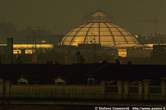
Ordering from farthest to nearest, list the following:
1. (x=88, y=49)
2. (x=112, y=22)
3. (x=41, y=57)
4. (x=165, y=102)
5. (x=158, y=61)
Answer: (x=112, y=22) < (x=88, y=49) < (x=41, y=57) < (x=158, y=61) < (x=165, y=102)

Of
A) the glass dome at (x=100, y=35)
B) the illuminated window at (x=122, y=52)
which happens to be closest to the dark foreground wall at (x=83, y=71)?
the illuminated window at (x=122, y=52)

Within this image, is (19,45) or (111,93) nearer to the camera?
(111,93)

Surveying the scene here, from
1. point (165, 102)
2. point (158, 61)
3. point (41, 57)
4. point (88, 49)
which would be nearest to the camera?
point (165, 102)

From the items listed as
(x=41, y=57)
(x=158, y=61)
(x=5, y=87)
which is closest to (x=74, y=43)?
(x=41, y=57)

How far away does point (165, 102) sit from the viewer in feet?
98.9

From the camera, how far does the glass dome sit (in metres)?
85.1

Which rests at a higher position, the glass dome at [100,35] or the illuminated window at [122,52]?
the glass dome at [100,35]

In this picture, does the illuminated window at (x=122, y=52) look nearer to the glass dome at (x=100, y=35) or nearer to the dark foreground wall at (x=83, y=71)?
the glass dome at (x=100, y=35)

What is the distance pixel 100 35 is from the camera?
8662cm

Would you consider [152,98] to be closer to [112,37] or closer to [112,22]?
[112,37]

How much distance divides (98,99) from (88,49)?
1878 inches

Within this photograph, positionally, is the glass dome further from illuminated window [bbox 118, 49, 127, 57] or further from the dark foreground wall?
the dark foreground wall

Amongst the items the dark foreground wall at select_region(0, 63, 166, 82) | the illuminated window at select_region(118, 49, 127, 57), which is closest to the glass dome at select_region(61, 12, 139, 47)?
the illuminated window at select_region(118, 49, 127, 57)

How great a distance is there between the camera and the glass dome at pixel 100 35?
85125 mm
